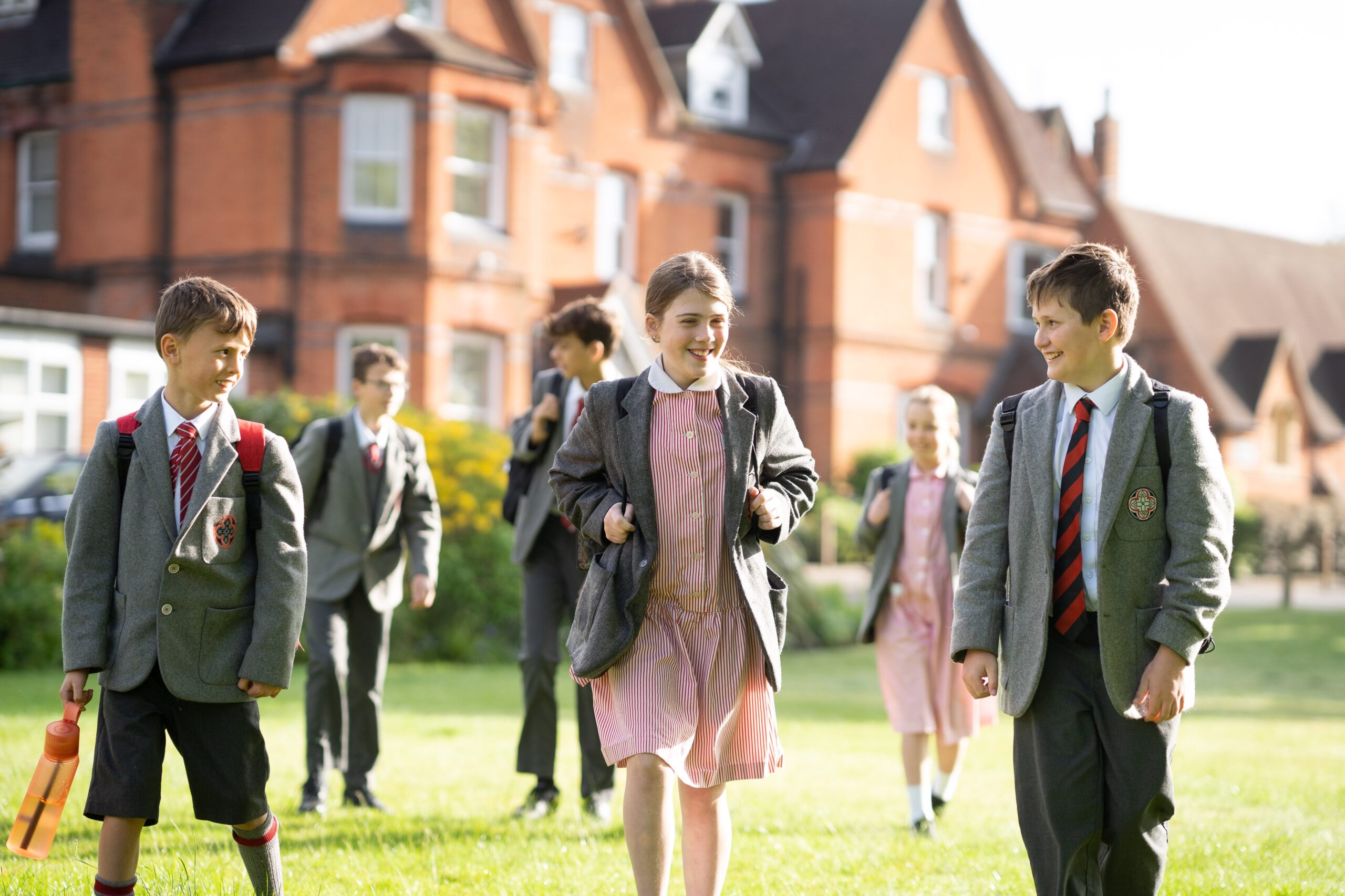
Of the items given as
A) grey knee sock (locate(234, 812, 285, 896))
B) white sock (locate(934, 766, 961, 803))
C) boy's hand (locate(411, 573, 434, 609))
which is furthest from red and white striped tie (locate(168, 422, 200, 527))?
white sock (locate(934, 766, 961, 803))

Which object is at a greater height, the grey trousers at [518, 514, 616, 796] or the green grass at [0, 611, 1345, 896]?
the grey trousers at [518, 514, 616, 796]

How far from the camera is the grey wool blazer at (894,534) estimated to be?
7602mm

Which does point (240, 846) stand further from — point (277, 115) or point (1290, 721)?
point (277, 115)

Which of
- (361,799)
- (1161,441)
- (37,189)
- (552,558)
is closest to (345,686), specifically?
(361,799)

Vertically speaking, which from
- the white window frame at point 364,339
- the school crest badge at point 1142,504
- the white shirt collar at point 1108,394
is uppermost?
the white window frame at point 364,339

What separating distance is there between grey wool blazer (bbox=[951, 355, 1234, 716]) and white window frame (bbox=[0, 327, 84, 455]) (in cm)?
1986

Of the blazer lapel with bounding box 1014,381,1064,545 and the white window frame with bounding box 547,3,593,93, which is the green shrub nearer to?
the blazer lapel with bounding box 1014,381,1064,545

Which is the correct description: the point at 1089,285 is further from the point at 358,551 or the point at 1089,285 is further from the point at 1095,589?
the point at 358,551

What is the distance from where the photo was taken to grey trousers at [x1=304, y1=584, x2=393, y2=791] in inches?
291

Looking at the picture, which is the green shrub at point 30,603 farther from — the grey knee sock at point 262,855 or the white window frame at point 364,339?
the white window frame at point 364,339

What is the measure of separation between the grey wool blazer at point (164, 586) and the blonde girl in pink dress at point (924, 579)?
11.5 ft

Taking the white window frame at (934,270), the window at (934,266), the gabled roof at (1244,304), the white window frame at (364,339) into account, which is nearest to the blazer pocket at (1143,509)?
the white window frame at (364,339)

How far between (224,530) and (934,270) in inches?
1211

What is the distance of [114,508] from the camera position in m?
4.67
